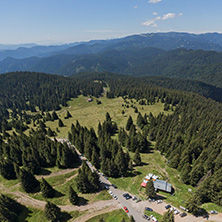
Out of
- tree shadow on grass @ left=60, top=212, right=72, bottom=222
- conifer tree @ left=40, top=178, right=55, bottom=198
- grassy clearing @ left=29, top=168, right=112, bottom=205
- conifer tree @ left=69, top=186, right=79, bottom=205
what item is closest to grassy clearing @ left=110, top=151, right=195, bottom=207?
grassy clearing @ left=29, top=168, right=112, bottom=205

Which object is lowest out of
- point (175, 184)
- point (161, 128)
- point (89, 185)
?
point (175, 184)

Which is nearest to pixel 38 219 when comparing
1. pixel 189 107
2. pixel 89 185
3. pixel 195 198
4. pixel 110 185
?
pixel 89 185

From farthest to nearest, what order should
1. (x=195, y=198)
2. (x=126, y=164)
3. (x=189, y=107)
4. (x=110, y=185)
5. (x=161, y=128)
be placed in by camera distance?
(x=189, y=107), (x=161, y=128), (x=126, y=164), (x=110, y=185), (x=195, y=198)

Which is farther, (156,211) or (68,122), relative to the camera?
(68,122)

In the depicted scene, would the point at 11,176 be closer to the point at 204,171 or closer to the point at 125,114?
the point at 204,171

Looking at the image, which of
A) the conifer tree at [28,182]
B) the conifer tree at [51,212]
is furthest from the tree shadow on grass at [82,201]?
the conifer tree at [28,182]

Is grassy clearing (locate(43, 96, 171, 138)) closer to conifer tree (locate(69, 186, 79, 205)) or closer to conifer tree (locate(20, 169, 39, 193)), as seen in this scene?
conifer tree (locate(20, 169, 39, 193))

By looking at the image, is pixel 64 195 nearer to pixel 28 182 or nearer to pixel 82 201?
pixel 82 201

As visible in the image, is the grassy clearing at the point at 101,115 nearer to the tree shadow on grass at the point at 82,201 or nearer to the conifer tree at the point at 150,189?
the tree shadow on grass at the point at 82,201
